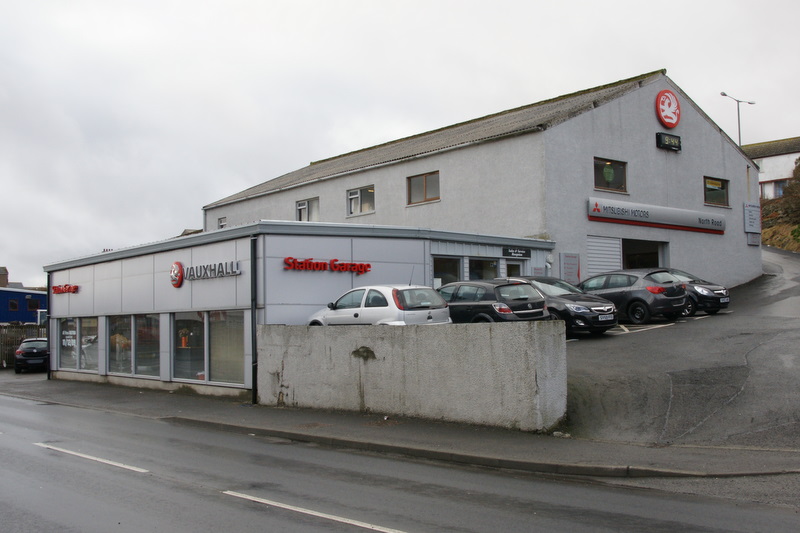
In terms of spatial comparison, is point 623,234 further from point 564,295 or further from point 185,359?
point 185,359

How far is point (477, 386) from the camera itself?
12.0 meters

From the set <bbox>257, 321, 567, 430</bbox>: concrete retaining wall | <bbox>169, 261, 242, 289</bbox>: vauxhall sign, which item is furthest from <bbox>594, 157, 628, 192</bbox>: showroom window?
<bbox>257, 321, 567, 430</bbox>: concrete retaining wall

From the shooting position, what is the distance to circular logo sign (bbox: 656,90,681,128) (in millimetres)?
28906

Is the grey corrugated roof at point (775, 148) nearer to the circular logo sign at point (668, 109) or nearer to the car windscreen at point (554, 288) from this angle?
the circular logo sign at point (668, 109)

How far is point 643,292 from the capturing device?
2075 cm

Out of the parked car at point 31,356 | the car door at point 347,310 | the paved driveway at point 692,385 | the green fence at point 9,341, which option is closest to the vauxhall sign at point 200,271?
the car door at point 347,310

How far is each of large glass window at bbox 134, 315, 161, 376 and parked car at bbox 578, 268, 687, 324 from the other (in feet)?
44.3

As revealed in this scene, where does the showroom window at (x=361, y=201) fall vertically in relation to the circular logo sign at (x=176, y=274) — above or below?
above

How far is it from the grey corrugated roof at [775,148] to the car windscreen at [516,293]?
51.7 metres

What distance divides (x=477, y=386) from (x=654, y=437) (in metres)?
2.93

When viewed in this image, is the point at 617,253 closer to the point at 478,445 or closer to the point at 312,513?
the point at 478,445

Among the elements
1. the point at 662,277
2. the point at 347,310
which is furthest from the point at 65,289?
the point at 662,277

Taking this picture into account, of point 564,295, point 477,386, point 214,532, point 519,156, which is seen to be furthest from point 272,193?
point 214,532

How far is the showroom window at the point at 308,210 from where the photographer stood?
33931 mm
